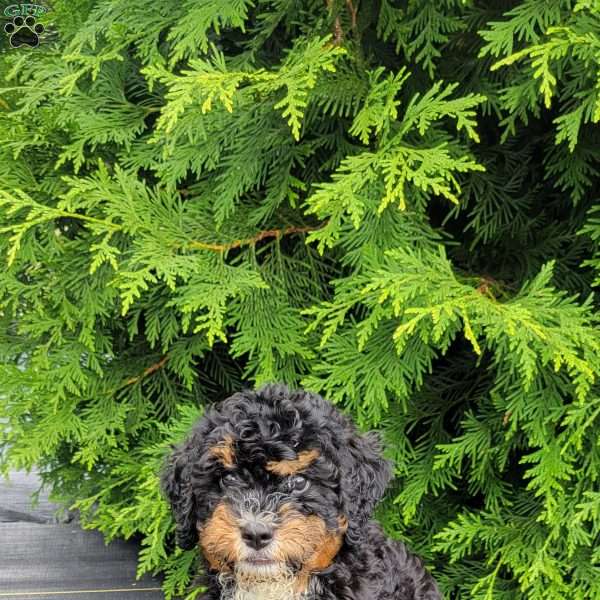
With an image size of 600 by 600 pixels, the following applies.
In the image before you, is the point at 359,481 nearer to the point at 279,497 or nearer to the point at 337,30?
the point at 279,497

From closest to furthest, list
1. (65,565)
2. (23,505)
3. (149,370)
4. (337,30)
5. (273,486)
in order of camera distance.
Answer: (273,486)
(337,30)
(149,370)
(65,565)
(23,505)

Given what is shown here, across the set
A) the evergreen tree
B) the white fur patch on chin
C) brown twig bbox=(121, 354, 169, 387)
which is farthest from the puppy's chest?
brown twig bbox=(121, 354, 169, 387)

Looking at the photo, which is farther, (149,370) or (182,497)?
(149,370)

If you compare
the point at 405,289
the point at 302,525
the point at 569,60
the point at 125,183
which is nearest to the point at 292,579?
the point at 302,525

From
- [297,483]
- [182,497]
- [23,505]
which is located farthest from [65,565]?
[297,483]

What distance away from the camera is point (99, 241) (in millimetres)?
4844

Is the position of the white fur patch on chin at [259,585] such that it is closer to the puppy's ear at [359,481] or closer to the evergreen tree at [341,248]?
the puppy's ear at [359,481]

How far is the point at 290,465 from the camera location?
3.21m

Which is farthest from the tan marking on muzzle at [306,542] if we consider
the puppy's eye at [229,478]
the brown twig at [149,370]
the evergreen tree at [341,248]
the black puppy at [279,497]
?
the brown twig at [149,370]

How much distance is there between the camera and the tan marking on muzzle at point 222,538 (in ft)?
10.2

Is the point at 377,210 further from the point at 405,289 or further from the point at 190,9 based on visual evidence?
the point at 190,9

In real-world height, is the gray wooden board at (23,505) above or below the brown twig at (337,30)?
below

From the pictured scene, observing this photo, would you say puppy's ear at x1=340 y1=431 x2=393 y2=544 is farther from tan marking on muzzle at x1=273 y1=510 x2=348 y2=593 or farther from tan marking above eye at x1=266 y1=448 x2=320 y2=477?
tan marking above eye at x1=266 y1=448 x2=320 y2=477

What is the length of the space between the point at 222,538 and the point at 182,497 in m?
0.35
